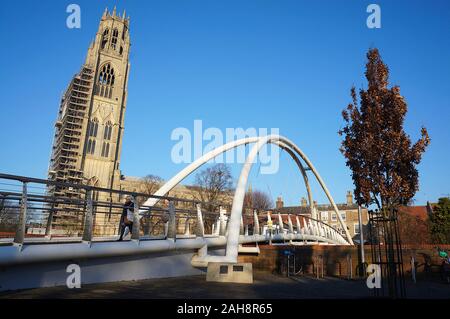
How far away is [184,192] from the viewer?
273 ft

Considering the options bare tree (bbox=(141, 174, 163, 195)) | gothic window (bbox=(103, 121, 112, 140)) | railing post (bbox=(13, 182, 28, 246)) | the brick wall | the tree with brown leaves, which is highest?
gothic window (bbox=(103, 121, 112, 140))

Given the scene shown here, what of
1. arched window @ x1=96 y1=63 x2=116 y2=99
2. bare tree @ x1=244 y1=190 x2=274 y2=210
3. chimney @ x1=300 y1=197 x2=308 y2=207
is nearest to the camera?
bare tree @ x1=244 y1=190 x2=274 y2=210

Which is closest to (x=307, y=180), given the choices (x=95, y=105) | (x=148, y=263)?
(x=148, y=263)

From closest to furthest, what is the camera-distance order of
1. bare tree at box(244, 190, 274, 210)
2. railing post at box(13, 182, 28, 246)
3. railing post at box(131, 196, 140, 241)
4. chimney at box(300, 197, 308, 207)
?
railing post at box(13, 182, 28, 246)
railing post at box(131, 196, 140, 241)
bare tree at box(244, 190, 274, 210)
chimney at box(300, 197, 308, 207)

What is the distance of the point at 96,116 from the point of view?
7850 centimetres

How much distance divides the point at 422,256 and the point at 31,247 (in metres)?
13.2

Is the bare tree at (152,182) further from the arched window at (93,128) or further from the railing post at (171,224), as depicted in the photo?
the railing post at (171,224)

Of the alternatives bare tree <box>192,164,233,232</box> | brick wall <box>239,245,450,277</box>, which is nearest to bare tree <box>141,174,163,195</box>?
bare tree <box>192,164,233,232</box>

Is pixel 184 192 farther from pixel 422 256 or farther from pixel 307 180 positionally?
pixel 422 256

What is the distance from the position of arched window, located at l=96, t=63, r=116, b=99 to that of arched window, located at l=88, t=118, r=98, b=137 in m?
7.56

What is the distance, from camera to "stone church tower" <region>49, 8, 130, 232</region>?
71.4 meters

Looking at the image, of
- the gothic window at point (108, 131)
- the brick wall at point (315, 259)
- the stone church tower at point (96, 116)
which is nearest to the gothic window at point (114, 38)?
the stone church tower at point (96, 116)

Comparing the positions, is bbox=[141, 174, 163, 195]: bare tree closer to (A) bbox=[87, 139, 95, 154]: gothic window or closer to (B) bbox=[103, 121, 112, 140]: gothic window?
(A) bbox=[87, 139, 95, 154]: gothic window

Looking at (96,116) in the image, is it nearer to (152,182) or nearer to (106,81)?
(106,81)
